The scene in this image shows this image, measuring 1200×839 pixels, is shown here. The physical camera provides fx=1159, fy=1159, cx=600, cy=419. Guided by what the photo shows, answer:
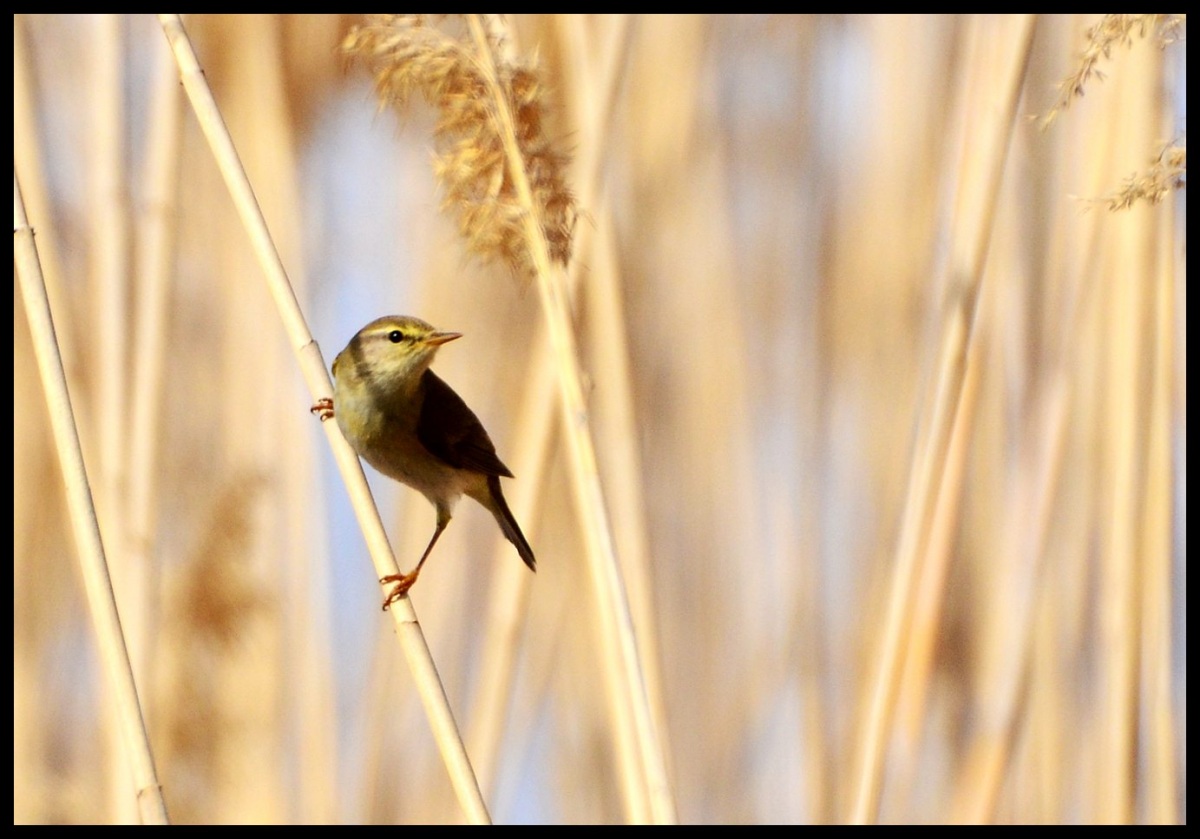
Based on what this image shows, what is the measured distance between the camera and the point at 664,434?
11.3ft

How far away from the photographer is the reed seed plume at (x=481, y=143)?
1771mm

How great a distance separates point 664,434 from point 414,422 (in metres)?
0.98

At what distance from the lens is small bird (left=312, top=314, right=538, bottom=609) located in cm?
251

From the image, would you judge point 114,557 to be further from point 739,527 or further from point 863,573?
point 863,573

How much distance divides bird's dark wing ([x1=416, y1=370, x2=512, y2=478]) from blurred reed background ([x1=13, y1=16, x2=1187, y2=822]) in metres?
0.15

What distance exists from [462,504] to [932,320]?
4.50 feet

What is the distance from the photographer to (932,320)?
314cm

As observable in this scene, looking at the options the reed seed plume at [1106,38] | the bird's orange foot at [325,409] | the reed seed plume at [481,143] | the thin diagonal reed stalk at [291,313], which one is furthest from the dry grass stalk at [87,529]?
the reed seed plume at [1106,38]

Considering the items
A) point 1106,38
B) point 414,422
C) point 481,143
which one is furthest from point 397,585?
point 1106,38

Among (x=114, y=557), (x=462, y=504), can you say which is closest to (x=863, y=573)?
(x=462, y=504)

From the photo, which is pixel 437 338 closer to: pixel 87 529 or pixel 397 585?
pixel 397 585

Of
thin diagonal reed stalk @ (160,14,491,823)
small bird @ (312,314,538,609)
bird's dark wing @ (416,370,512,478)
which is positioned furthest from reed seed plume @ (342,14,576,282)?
bird's dark wing @ (416,370,512,478)

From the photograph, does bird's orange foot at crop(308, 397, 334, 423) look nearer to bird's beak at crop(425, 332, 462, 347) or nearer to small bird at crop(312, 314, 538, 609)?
small bird at crop(312, 314, 538, 609)

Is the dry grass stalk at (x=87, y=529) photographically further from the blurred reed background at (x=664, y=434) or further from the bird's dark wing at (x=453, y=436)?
the bird's dark wing at (x=453, y=436)
